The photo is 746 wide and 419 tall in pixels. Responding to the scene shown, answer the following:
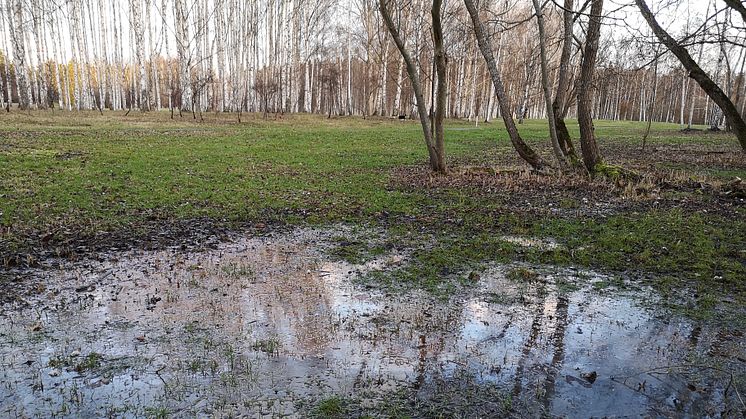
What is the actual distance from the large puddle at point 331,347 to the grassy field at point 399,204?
888mm

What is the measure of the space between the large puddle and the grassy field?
0.89m

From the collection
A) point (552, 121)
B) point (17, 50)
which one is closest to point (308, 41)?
point (17, 50)

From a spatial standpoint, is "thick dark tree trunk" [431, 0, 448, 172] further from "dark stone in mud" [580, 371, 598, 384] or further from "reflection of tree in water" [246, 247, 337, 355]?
"dark stone in mud" [580, 371, 598, 384]

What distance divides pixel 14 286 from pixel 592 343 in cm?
586

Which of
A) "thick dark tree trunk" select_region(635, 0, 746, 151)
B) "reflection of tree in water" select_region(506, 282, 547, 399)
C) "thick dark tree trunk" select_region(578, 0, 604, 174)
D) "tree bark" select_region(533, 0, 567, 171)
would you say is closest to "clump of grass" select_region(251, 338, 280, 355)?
"reflection of tree in water" select_region(506, 282, 547, 399)

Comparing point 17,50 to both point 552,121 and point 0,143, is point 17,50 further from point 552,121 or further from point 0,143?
point 552,121

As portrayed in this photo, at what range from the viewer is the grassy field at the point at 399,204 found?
6.77 meters

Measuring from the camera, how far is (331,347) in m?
4.32

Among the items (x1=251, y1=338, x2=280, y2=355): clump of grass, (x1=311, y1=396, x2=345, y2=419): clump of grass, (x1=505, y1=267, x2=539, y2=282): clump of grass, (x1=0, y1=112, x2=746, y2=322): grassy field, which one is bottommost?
(x1=311, y1=396, x2=345, y2=419): clump of grass

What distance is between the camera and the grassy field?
677cm

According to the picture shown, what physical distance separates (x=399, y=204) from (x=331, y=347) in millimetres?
5953

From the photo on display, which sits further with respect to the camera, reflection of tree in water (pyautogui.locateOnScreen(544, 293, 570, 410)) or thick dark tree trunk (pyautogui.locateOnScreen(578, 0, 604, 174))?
thick dark tree trunk (pyautogui.locateOnScreen(578, 0, 604, 174))

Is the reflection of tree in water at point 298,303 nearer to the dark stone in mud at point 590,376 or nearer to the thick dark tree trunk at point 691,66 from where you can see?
the dark stone in mud at point 590,376

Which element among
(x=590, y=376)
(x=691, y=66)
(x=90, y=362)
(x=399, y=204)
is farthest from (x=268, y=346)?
(x=691, y=66)
